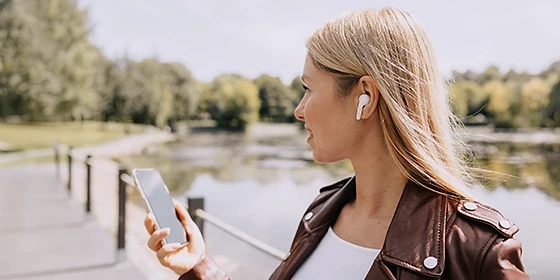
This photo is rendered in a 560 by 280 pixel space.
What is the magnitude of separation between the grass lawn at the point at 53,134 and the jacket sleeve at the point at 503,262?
20849 mm

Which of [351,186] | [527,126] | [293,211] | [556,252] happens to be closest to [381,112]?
[351,186]

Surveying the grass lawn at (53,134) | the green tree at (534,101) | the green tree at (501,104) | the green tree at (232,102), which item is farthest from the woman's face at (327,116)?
the green tree at (534,101)

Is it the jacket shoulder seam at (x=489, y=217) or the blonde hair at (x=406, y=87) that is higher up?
the blonde hair at (x=406, y=87)

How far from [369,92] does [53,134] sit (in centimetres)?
2767

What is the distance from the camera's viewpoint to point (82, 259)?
167 inches

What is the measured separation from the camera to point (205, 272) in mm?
989

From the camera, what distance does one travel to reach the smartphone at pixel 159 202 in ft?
3.13

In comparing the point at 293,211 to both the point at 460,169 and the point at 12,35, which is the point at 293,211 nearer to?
the point at 12,35

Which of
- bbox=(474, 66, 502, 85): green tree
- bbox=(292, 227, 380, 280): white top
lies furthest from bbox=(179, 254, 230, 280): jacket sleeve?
bbox=(474, 66, 502, 85): green tree

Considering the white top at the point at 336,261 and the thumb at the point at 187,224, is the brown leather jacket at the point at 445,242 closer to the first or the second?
the white top at the point at 336,261

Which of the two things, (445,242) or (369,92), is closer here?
(445,242)

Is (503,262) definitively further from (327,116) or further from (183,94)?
(183,94)

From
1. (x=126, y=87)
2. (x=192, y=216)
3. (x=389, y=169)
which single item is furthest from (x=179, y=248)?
(x=126, y=87)

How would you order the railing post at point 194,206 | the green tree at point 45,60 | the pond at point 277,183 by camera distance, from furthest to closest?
the green tree at point 45,60, the pond at point 277,183, the railing post at point 194,206
